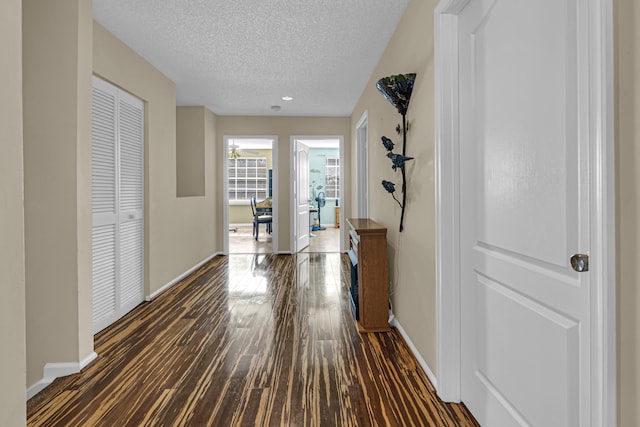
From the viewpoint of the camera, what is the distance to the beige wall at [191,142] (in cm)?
565

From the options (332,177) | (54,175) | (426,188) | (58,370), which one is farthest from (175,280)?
(332,177)

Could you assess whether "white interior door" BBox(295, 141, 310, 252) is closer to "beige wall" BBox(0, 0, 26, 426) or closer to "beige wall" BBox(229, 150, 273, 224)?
"beige wall" BBox(229, 150, 273, 224)

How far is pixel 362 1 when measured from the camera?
258cm

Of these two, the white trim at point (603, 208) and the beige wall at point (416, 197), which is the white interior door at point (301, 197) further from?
the white trim at point (603, 208)

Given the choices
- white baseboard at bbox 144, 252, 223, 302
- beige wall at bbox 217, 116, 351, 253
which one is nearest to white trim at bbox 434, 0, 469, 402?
white baseboard at bbox 144, 252, 223, 302

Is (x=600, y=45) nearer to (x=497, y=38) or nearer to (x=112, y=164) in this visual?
(x=497, y=38)

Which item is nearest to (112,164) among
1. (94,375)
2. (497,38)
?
(94,375)

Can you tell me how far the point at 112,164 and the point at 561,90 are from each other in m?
3.21

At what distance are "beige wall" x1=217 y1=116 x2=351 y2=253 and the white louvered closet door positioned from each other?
2.73 meters

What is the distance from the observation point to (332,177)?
1134cm

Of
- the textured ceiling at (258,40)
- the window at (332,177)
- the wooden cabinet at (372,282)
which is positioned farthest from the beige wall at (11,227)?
the window at (332,177)

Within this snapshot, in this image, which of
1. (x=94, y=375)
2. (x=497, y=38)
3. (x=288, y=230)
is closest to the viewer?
(x=497, y=38)

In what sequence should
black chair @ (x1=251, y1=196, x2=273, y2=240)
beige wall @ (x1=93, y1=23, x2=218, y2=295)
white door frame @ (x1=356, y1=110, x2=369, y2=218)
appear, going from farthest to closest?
black chair @ (x1=251, y1=196, x2=273, y2=240) < white door frame @ (x1=356, y1=110, x2=369, y2=218) < beige wall @ (x1=93, y1=23, x2=218, y2=295)

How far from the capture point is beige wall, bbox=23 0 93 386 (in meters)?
2.16
